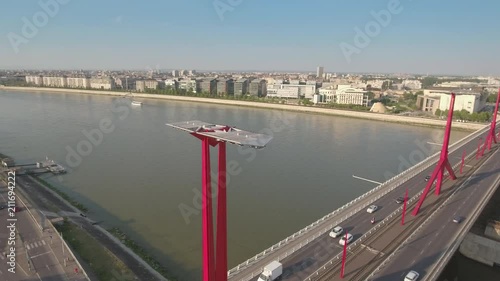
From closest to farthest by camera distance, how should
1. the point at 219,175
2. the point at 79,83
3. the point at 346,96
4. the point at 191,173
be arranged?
the point at 219,175
the point at 191,173
the point at 346,96
the point at 79,83

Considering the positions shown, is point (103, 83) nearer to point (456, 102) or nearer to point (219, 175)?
point (456, 102)

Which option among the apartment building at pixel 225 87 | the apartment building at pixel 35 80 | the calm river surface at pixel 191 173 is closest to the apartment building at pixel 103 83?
the apartment building at pixel 35 80

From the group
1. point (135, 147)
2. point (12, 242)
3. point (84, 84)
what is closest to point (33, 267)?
point (12, 242)

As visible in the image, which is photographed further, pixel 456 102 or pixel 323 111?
pixel 323 111

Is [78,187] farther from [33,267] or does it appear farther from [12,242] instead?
[33,267]

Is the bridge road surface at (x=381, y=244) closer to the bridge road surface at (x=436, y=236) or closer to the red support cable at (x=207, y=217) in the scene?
the bridge road surface at (x=436, y=236)

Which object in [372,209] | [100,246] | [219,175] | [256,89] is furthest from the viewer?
[256,89]

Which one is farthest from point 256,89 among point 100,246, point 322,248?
point 322,248
